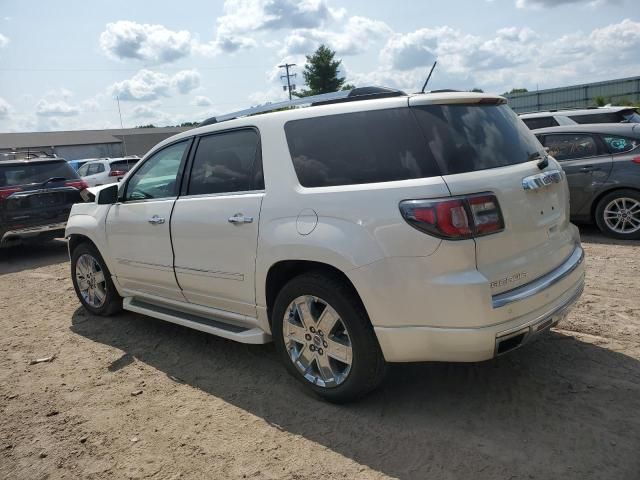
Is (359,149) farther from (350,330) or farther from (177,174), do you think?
(177,174)

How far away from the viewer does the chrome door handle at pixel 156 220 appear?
4.30m

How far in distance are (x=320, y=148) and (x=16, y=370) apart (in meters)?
3.21

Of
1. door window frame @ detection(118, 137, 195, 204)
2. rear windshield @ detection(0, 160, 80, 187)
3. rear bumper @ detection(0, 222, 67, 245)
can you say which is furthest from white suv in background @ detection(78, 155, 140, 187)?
door window frame @ detection(118, 137, 195, 204)

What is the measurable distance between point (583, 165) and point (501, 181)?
5499mm

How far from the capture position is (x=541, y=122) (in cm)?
967

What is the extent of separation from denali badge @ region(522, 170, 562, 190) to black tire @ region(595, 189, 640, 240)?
457 cm

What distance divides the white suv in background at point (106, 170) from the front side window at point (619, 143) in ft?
45.7

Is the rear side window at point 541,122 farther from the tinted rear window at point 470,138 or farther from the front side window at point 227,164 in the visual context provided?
the front side window at point 227,164

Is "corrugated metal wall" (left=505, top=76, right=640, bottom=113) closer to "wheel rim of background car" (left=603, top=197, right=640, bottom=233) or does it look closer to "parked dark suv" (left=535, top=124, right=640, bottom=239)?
"parked dark suv" (left=535, top=124, right=640, bottom=239)

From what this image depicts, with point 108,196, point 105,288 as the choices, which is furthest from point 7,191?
point 108,196

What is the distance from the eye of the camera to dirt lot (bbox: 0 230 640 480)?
2820 millimetres

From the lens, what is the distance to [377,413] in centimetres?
329

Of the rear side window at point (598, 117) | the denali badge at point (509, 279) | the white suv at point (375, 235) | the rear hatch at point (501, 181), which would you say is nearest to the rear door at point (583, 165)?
the rear side window at point (598, 117)

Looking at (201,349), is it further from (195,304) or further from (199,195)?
(199,195)
